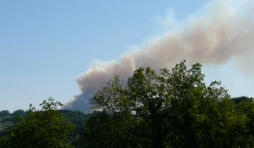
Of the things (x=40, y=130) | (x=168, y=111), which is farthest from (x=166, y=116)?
(x=40, y=130)

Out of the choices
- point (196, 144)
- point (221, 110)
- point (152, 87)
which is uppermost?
point (152, 87)

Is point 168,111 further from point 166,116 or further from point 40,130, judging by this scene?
point 40,130

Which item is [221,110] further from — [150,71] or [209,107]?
[150,71]

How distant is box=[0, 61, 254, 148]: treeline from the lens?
58.6 m

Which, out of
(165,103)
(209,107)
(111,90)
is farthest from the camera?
(111,90)

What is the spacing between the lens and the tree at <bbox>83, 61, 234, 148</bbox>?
5828 centimetres

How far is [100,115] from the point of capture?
64.6m

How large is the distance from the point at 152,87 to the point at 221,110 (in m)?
14.6

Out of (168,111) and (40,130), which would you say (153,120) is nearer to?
(168,111)

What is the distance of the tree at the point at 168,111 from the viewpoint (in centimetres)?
5828

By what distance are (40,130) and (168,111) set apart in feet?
80.6

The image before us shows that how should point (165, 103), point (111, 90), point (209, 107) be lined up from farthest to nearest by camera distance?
1. point (111, 90)
2. point (209, 107)
3. point (165, 103)

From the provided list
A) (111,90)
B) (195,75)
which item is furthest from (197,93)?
(111,90)

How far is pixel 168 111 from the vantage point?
58969mm
